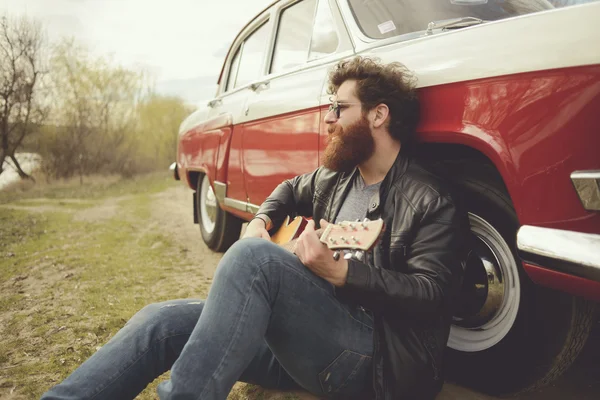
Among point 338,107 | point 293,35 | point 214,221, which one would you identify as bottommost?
point 214,221

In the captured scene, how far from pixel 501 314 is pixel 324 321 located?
0.76 metres

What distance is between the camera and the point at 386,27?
2.24 m

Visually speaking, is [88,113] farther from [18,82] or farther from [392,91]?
[392,91]

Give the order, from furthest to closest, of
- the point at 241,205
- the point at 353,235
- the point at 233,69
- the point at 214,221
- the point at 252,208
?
the point at 214,221, the point at 233,69, the point at 241,205, the point at 252,208, the point at 353,235

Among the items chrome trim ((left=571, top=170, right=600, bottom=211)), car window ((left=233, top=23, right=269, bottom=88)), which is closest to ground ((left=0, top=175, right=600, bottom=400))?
chrome trim ((left=571, top=170, right=600, bottom=211))

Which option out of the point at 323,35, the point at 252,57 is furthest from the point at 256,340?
the point at 252,57

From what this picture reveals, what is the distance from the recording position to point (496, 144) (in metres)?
1.51

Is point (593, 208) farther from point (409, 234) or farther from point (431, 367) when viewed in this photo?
point (431, 367)

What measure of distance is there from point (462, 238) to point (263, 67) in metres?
2.47

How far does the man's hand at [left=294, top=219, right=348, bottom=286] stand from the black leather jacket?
0.03 m

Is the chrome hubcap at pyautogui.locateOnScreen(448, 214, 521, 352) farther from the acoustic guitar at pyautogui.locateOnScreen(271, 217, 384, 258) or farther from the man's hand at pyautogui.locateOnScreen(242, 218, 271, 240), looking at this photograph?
the man's hand at pyautogui.locateOnScreen(242, 218, 271, 240)

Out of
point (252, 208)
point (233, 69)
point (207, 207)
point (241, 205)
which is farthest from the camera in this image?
point (207, 207)

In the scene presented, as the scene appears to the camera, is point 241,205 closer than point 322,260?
No

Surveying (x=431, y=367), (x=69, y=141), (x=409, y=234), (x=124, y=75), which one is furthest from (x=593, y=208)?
(x=124, y=75)
